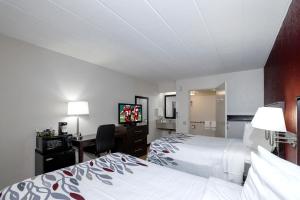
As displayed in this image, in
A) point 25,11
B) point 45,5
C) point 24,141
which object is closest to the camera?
point 45,5

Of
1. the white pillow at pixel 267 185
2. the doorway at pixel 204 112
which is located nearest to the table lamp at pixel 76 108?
the white pillow at pixel 267 185

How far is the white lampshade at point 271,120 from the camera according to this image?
1.31m

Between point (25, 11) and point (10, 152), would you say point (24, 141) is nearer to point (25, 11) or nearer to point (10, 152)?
point (10, 152)

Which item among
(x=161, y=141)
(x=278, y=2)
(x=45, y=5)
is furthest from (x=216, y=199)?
(x=45, y=5)

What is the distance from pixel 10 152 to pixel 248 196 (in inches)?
113

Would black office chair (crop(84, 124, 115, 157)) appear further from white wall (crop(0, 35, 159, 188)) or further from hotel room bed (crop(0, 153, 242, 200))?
hotel room bed (crop(0, 153, 242, 200))

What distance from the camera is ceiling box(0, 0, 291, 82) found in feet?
4.75

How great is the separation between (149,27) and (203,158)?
6.22 ft

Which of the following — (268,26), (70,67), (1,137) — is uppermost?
(268,26)

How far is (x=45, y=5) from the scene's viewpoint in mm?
1449

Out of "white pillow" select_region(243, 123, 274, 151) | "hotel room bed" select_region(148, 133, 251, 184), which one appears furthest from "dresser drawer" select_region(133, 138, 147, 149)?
"white pillow" select_region(243, 123, 274, 151)

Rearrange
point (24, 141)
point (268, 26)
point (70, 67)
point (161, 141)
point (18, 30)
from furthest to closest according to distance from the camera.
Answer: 1. point (70, 67)
2. point (161, 141)
3. point (24, 141)
4. point (18, 30)
5. point (268, 26)

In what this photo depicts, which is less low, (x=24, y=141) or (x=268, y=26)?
(x=268, y=26)

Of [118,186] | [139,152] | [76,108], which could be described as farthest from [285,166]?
[139,152]
